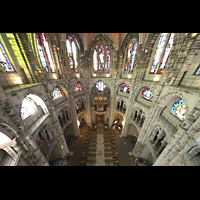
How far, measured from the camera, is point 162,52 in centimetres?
864

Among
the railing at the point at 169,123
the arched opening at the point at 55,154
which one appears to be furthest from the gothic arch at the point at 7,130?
the railing at the point at 169,123

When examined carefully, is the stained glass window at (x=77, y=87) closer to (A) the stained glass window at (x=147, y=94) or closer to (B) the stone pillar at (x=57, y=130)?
(B) the stone pillar at (x=57, y=130)

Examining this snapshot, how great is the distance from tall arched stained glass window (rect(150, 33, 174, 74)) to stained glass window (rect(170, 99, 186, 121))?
4.11 metres

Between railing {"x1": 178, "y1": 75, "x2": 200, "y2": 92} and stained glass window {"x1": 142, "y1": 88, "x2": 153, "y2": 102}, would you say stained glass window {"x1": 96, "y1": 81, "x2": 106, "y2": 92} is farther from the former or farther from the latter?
railing {"x1": 178, "y1": 75, "x2": 200, "y2": 92}

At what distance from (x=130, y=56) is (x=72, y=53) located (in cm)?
968

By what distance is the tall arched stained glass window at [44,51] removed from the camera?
844 cm

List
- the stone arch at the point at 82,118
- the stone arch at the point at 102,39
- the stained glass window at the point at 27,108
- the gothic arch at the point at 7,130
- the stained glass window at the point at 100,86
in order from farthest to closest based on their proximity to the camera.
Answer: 1. the stone arch at the point at 82,118
2. the stained glass window at the point at 100,86
3. the stone arch at the point at 102,39
4. the stained glass window at the point at 27,108
5. the gothic arch at the point at 7,130

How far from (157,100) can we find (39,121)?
41.8 feet

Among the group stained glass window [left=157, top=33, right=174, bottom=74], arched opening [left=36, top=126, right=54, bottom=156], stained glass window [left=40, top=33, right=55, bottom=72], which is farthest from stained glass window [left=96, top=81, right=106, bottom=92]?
arched opening [left=36, top=126, right=54, bottom=156]

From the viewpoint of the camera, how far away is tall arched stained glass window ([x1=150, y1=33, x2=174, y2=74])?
8.05 meters

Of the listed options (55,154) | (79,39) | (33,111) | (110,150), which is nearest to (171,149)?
(110,150)

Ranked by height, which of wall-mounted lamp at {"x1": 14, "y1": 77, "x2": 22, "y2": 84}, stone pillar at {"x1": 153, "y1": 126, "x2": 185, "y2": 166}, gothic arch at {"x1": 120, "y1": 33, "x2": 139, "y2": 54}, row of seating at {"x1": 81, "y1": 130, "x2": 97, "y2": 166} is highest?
gothic arch at {"x1": 120, "y1": 33, "x2": 139, "y2": 54}

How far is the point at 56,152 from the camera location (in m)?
11.3

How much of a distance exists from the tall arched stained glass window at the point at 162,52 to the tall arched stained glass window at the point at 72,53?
12.1 m
